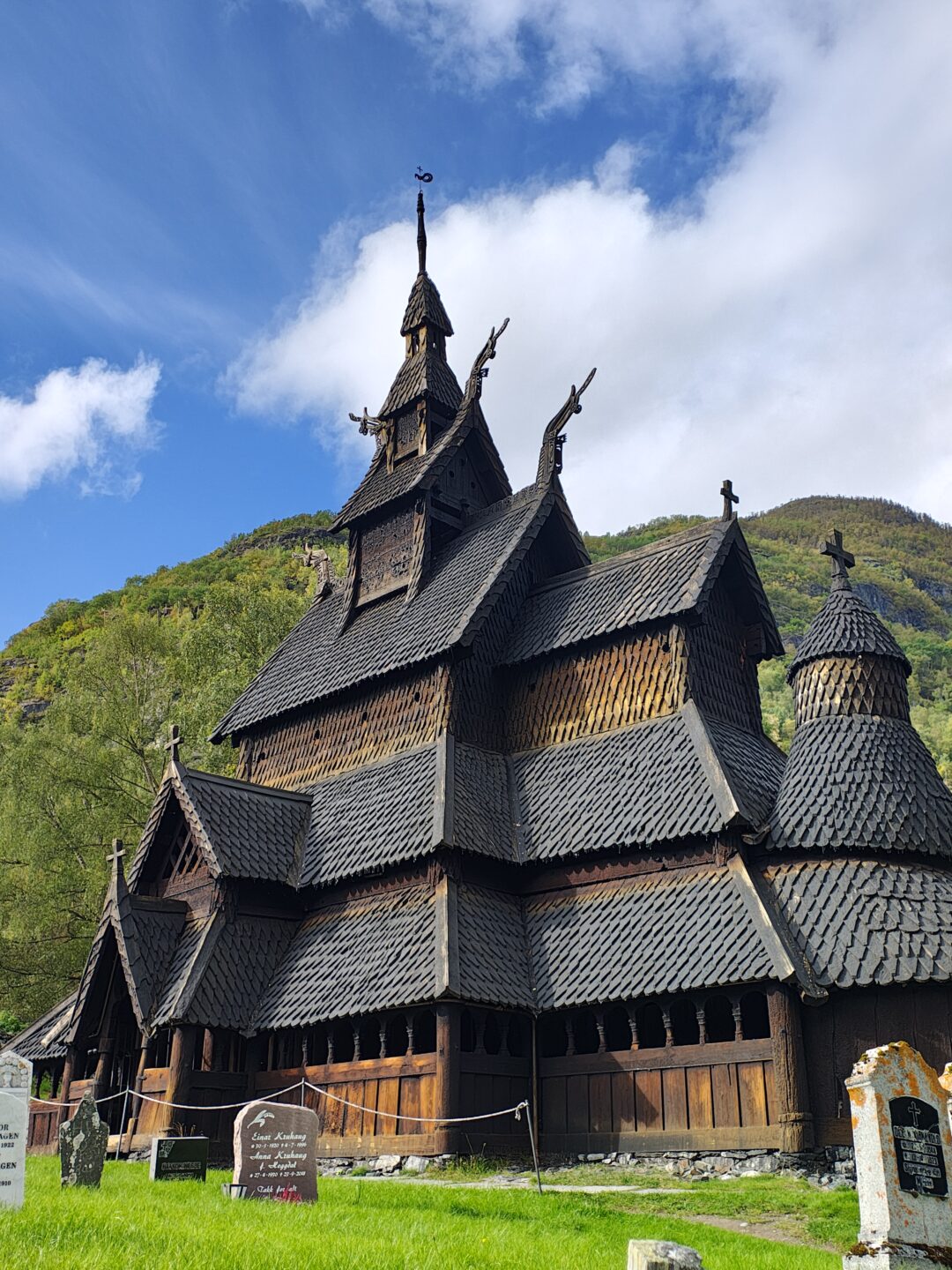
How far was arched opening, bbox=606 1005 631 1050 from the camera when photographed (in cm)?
1769

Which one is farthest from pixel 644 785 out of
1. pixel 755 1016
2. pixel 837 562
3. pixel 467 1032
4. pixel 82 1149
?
pixel 82 1149

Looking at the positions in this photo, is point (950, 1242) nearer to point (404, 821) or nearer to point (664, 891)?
point (664, 891)

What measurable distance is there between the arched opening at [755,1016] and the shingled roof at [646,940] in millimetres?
752

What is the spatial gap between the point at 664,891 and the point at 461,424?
13536 millimetres

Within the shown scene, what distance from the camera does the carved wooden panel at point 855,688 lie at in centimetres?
1870

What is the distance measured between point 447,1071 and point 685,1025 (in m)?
3.64

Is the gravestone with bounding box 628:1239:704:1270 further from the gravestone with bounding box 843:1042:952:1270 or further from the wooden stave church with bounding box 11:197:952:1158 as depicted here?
the wooden stave church with bounding box 11:197:952:1158

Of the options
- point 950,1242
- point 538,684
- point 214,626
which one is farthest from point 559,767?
point 214,626

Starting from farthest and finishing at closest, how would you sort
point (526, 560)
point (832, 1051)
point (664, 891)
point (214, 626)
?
point (214, 626) → point (526, 560) → point (664, 891) → point (832, 1051)

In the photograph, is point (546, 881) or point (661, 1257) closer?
point (661, 1257)

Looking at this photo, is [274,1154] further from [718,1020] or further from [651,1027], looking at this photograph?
[718,1020]

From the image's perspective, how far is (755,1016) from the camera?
17.0m

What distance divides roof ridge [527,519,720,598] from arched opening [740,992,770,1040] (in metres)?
8.73

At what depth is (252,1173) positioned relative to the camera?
11.8 metres
